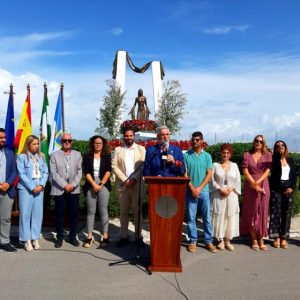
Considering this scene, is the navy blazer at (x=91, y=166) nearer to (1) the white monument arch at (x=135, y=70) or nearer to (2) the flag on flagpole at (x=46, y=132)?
(2) the flag on flagpole at (x=46, y=132)

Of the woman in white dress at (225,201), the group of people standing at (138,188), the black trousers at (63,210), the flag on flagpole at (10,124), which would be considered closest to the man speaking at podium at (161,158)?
the group of people standing at (138,188)

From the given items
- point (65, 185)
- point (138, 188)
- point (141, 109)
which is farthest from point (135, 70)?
point (65, 185)

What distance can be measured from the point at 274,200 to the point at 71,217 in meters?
3.09

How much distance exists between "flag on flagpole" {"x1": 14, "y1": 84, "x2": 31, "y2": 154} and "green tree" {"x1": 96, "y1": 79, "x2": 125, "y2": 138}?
12593 mm

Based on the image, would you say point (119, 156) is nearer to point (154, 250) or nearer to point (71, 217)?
point (71, 217)

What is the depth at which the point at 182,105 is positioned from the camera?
69.5ft

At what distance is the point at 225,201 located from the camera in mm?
6043

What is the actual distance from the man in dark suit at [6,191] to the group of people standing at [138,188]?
1 centimetres

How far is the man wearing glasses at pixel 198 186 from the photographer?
19.2 feet

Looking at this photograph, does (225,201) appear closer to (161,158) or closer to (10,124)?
(161,158)

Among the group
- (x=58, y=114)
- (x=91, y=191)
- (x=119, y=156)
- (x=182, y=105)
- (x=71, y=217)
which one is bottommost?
(x=71, y=217)

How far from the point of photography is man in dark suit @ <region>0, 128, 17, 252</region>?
5727 millimetres

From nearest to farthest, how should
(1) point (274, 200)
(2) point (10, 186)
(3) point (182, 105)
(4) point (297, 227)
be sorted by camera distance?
1. (2) point (10, 186)
2. (1) point (274, 200)
3. (4) point (297, 227)
4. (3) point (182, 105)

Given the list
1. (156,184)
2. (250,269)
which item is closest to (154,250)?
(156,184)
